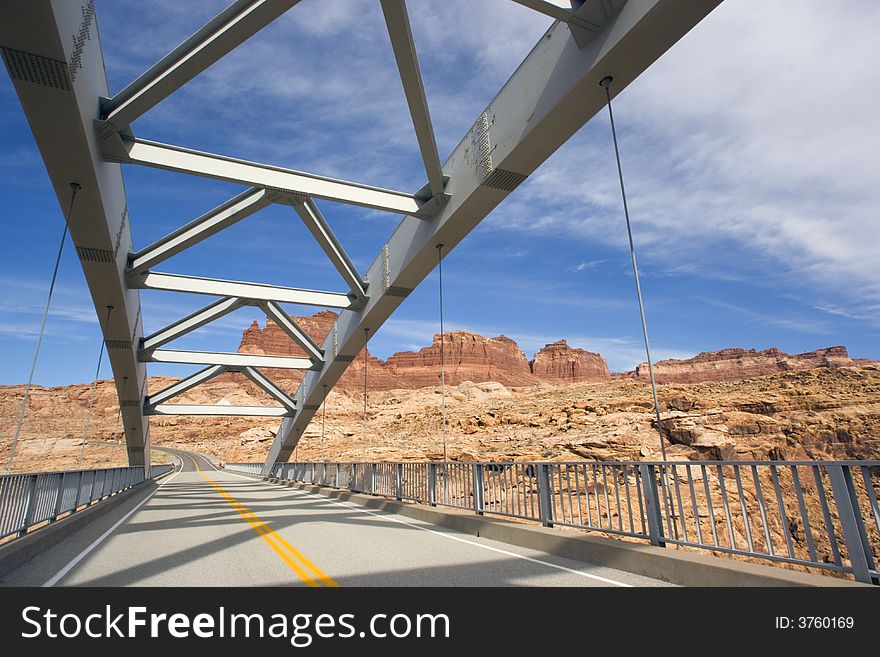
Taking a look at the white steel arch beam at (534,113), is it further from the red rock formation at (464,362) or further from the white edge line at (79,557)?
the red rock formation at (464,362)

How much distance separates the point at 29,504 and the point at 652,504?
9762 millimetres

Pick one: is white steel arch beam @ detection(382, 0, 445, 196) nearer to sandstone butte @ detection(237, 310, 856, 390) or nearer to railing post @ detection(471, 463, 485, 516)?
railing post @ detection(471, 463, 485, 516)

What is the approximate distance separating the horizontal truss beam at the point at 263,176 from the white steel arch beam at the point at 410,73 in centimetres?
186

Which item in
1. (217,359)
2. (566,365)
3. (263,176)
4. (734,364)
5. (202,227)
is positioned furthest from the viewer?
(566,365)

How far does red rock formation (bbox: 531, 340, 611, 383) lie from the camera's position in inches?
7136

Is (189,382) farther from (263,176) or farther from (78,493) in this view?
(263,176)

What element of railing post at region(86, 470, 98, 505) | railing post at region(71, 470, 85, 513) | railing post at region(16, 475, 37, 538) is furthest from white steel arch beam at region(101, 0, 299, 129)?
railing post at region(86, 470, 98, 505)

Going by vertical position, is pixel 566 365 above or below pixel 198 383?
above

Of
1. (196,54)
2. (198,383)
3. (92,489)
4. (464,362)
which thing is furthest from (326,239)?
(464,362)

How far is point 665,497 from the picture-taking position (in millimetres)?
6461

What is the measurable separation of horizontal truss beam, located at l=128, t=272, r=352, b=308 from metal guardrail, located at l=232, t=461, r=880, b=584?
20.1ft
